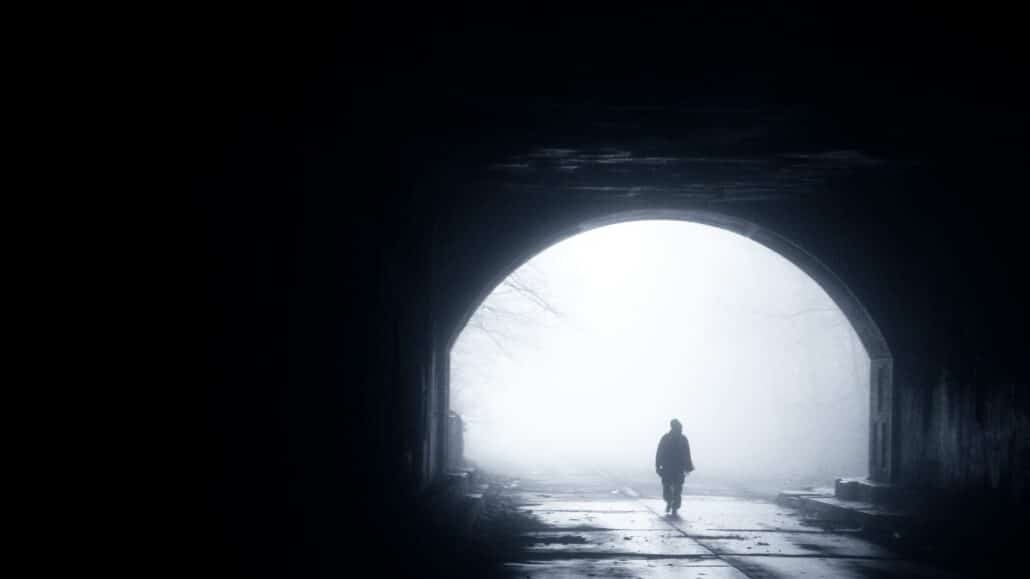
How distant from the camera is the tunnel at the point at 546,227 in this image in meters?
8.72

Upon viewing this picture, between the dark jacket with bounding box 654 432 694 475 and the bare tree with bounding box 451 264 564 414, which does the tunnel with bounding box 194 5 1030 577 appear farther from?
the bare tree with bounding box 451 264 564 414

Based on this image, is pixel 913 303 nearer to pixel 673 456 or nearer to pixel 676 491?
pixel 673 456

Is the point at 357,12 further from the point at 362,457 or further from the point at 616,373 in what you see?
the point at 616,373

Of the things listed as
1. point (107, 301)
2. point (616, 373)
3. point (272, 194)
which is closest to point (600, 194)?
point (272, 194)

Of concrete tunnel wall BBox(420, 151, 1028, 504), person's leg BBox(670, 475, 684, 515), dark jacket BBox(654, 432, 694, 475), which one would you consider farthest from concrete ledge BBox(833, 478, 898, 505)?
person's leg BBox(670, 475, 684, 515)

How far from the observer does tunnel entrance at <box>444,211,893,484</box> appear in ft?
76.2

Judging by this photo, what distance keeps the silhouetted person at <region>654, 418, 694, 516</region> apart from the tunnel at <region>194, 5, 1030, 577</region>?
69 cm

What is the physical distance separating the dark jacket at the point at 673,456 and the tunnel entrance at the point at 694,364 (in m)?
3.02

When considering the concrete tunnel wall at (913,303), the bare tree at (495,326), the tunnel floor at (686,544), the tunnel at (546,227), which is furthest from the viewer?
the bare tree at (495,326)

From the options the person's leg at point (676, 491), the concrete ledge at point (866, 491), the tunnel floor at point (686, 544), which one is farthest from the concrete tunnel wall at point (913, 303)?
the person's leg at point (676, 491)

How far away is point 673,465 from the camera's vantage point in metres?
20.8

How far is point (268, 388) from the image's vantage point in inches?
378

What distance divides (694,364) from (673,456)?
195 ft

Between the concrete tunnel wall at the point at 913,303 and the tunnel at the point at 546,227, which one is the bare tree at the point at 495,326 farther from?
the tunnel at the point at 546,227
